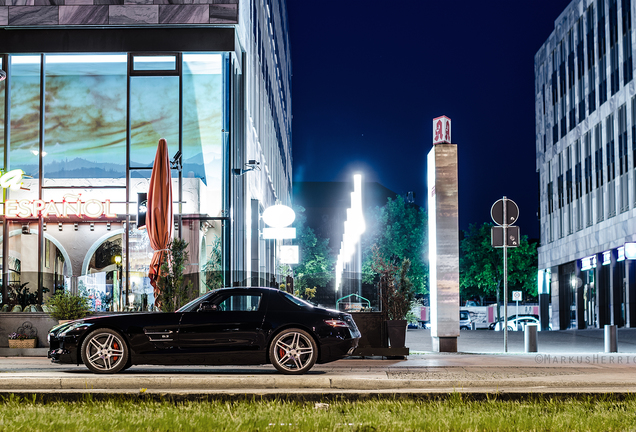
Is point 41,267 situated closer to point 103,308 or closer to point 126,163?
point 103,308

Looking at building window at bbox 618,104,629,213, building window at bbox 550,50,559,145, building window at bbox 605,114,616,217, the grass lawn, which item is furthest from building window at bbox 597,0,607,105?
the grass lawn

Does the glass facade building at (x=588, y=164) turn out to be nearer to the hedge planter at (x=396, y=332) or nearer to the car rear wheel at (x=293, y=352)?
the hedge planter at (x=396, y=332)

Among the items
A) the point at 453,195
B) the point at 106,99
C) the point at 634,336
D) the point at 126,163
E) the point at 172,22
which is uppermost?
the point at 172,22

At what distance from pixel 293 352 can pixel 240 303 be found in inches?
45.0

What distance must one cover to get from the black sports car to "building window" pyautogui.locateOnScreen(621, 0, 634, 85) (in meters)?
Result: 36.7

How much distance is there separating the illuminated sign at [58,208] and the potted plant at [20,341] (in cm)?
723

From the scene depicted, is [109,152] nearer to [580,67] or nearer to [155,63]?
[155,63]

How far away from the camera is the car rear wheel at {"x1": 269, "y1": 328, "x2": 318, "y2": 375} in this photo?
12125 mm

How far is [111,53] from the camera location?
25.0 m

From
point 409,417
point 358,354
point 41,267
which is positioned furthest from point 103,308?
point 409,417

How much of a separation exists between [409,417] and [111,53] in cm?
2068

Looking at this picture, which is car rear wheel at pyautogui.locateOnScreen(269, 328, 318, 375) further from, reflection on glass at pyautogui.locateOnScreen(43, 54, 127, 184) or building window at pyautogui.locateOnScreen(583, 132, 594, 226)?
building window at pyautogui.locateOnScreen(583, 132, 594, 226)

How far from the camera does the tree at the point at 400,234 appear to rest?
65562 mm

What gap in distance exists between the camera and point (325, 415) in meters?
7.23
